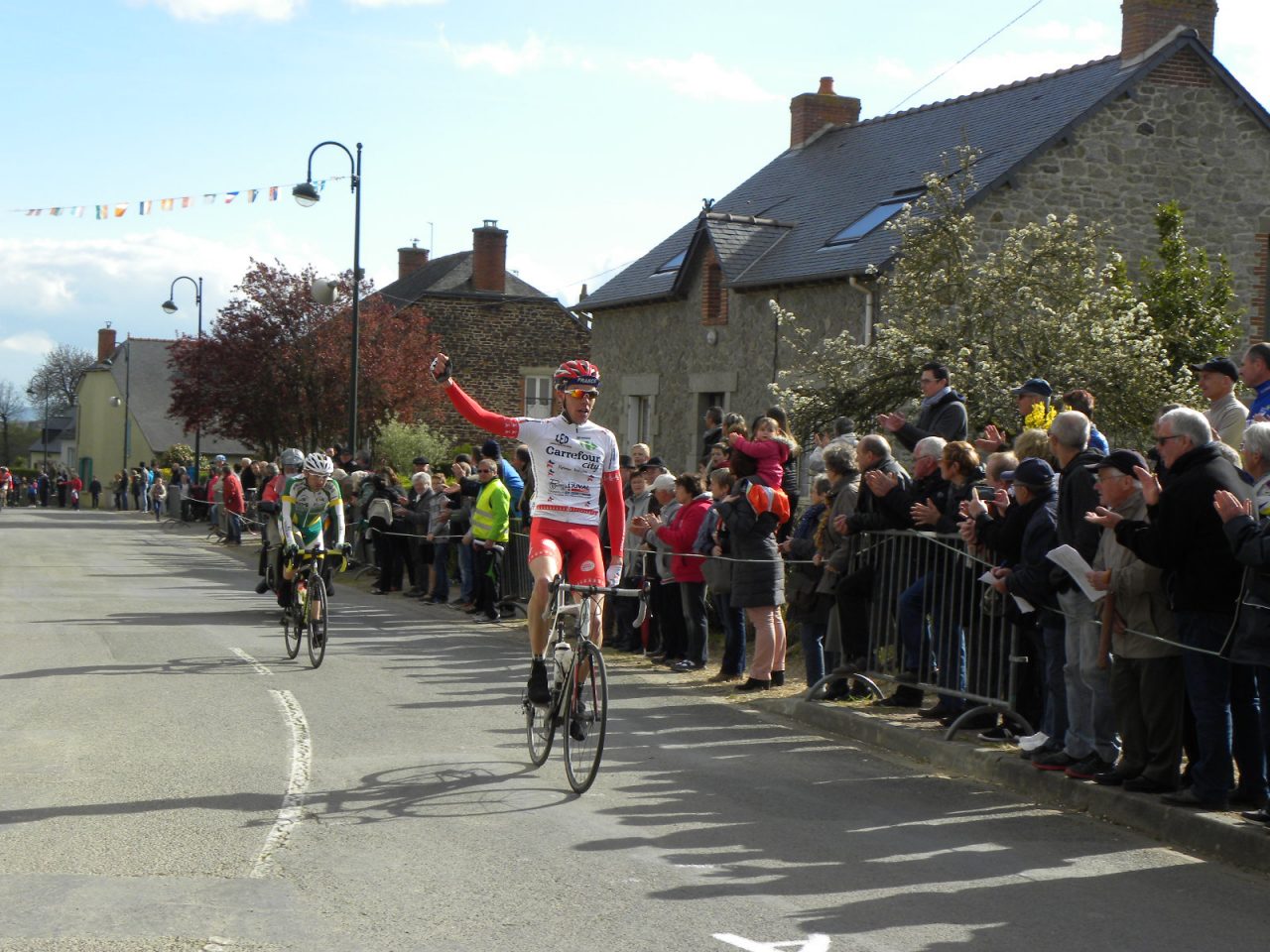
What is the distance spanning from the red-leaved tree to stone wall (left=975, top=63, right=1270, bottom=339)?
23282 mm

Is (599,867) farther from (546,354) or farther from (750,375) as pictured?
(546,354)

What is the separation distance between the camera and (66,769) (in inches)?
346

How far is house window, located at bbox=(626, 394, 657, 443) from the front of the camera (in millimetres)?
34938

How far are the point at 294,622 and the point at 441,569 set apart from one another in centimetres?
680

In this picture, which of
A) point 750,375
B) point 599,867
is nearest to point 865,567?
point 599,867

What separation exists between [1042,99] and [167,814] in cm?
2448

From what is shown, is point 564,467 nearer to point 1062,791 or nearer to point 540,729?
point 540,729

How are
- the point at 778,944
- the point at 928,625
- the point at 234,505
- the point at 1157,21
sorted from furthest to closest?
the point at 234,505 < the point at 1157,21 < the point at 928,625 < the point at 778,944

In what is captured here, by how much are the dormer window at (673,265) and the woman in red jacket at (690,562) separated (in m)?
19.3

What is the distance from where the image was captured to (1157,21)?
27.0 m

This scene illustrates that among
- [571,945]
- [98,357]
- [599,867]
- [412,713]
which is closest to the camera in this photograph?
[571,945]

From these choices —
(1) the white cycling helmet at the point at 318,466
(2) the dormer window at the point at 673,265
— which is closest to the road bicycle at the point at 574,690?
(1) the white cycling helmet at the point at 318,466

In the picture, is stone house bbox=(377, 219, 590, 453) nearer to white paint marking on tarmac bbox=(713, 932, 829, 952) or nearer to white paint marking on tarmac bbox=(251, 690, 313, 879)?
white paint marking on tarmac bbox=(251, 690, 313, 879)

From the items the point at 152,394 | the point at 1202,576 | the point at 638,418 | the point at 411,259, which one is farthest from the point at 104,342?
the point at 1202,576
